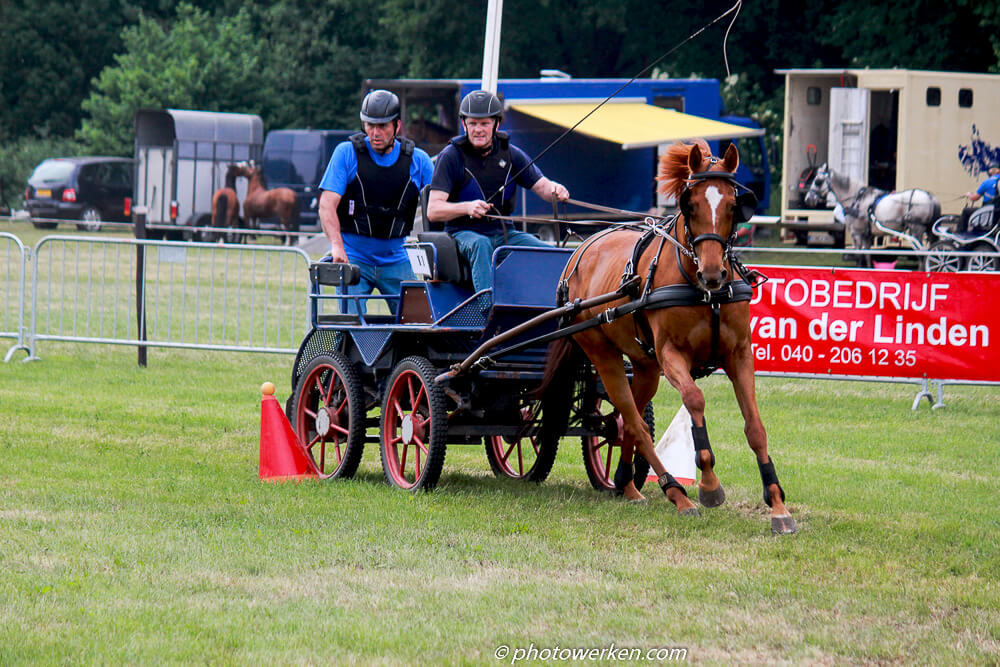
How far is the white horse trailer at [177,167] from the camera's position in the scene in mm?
35906

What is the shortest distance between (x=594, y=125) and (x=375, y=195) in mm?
17035

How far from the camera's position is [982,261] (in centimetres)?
2125

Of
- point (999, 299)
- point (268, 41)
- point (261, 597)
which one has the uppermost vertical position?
point (268, 41)

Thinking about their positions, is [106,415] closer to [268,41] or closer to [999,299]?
[999,299]

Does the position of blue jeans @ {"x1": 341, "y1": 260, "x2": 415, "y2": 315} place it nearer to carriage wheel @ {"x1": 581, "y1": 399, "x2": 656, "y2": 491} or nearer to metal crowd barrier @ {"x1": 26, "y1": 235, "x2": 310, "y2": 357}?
carriage wheel @ {"x1": 581, "y1": 399, "x2": 656, "y2": 491}

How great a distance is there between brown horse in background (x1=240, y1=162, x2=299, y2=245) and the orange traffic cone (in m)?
27.4

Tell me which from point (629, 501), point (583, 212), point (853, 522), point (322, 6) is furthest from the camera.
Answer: point (322, 6)

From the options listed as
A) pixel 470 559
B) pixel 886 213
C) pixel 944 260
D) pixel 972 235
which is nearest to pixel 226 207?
pixel 886 213

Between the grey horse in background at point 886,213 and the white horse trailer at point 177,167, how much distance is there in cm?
1722

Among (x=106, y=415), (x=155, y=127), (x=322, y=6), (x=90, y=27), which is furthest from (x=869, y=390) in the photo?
(x=90, y=27)

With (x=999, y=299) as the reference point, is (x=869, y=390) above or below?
below

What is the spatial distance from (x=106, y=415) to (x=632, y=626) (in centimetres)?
669

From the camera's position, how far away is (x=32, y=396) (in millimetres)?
11625

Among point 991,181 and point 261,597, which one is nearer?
point 261,597
